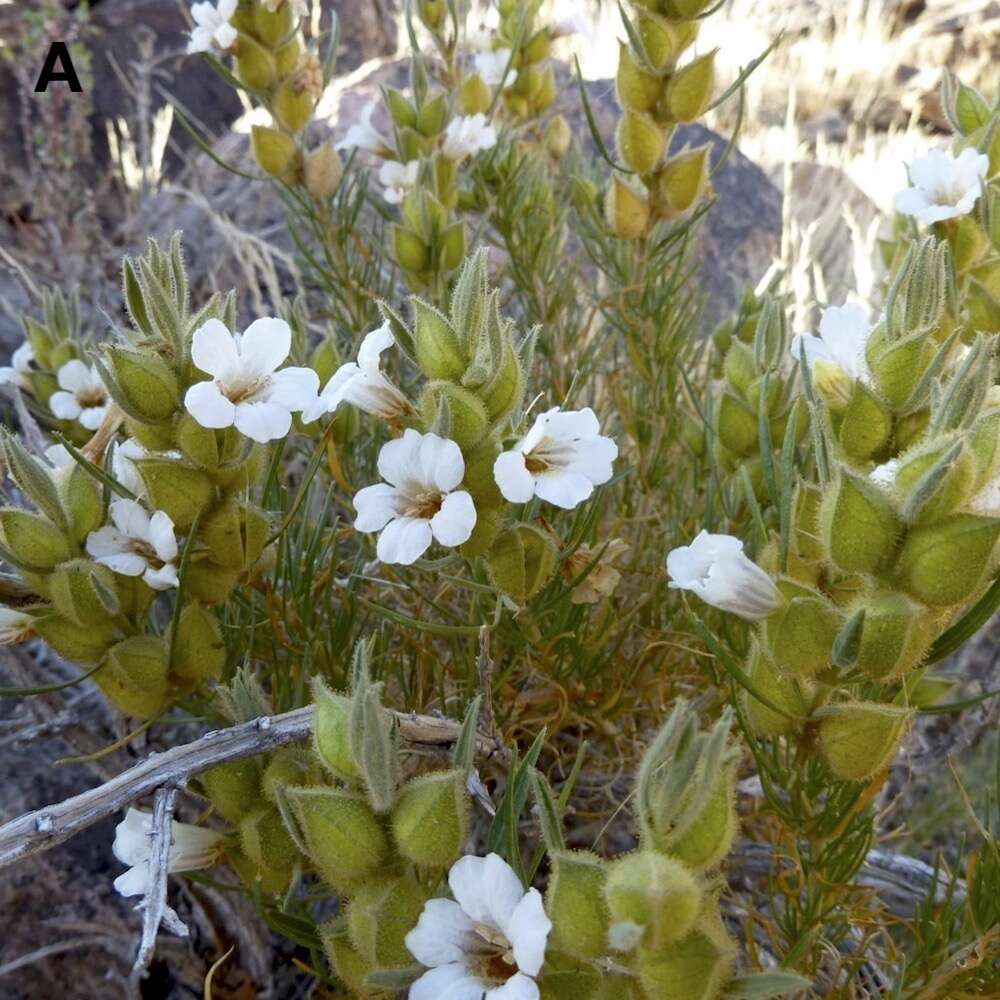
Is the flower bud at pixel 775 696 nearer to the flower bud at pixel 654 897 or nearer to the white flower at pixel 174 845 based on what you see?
the flower bud at pixel 654 897

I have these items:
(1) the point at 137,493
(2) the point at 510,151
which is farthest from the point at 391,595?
(2) the point at 510,151

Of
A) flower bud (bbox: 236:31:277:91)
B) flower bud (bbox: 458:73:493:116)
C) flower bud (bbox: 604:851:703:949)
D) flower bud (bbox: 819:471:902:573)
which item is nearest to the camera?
flower bud (bbox: 604:851:703:949)

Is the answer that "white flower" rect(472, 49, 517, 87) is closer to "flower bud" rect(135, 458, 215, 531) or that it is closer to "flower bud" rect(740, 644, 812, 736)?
"flower bud" rect(135, 458, 215, 531)

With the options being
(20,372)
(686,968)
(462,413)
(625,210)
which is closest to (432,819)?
(686,968)

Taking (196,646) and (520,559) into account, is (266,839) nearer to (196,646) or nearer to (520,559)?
(196,646)

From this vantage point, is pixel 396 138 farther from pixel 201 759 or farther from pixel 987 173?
pixel 201 759

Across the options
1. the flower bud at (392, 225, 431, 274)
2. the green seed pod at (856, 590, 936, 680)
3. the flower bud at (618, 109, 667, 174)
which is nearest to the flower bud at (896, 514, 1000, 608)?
the green seed pod at (856, 590, 936, 680)

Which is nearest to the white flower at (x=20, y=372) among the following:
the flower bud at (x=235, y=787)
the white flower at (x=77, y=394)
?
the white flower at (x=77, y=394)
